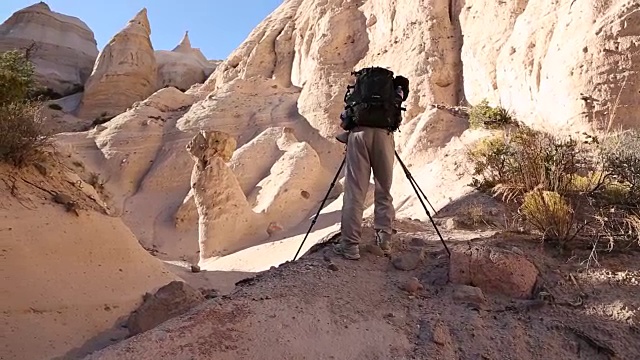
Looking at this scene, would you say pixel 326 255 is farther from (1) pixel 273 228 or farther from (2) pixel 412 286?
(1) pixel 273 228

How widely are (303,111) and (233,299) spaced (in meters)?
13.4

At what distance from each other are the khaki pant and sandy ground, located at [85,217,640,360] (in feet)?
1.28

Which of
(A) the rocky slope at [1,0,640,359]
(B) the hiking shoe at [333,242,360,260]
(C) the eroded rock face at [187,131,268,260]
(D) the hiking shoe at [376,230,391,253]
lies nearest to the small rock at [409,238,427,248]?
(A) the rocky slope at [1,0,640,359]

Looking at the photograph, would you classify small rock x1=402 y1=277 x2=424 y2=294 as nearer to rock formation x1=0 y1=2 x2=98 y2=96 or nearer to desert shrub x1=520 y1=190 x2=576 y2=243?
desert shrub x1=520 y1=190 x2=576 y2=243

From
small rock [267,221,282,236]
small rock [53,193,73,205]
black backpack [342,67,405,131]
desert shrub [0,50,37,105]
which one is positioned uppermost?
desert shrub [0,50,37,105]

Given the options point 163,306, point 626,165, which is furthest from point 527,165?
point 163,306

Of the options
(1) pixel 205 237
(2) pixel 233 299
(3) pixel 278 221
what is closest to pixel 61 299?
(2) pixel 233 299

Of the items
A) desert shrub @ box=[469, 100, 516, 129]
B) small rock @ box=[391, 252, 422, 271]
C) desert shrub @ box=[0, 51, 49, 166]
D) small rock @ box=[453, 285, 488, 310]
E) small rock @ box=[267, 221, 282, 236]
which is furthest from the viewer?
small rock @ box=[267, 221, 282, 236]

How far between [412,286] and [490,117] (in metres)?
6.21

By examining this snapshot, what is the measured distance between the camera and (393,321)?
3049mm

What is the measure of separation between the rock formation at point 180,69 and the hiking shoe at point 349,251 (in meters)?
23.6

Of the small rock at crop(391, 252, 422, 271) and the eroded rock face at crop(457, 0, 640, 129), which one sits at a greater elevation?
the eroded rock face at crop(457, 0, 640, 129)

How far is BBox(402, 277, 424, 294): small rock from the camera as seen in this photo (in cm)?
339

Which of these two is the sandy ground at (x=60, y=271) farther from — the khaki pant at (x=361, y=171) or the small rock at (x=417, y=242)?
the small rock at (x=417, y=242)
